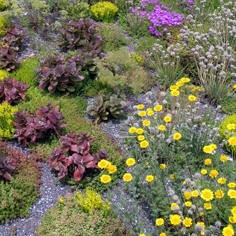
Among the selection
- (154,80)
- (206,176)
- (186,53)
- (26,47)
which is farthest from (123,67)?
(206,176)

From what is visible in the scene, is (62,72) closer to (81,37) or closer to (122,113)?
(122,113)

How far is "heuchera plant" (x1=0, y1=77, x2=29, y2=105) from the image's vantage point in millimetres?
5916

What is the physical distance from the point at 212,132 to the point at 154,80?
77.5 inches

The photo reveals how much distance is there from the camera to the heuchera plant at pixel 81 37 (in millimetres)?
6994

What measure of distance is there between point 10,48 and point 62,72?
1.38 m

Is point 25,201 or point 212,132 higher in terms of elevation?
point 212,132

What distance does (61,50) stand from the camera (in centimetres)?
734

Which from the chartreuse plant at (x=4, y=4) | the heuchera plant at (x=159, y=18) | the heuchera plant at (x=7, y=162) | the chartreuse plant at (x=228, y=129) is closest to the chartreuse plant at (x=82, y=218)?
the heuchera plant at (x=7, y=162)

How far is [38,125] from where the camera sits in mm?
5227

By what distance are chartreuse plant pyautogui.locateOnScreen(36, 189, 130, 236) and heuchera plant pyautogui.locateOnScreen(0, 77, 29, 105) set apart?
2076 mm

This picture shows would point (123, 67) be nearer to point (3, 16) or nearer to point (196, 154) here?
point (196, 154)

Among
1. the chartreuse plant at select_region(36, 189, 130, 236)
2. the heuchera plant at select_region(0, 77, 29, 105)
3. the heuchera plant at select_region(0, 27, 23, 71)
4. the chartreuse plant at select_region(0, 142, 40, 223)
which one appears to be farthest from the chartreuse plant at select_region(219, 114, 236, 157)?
the heuchera plant at select_region(0, 27, 23, 71)

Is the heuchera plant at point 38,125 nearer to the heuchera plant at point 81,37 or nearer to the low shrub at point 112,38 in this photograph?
the heuchera plant at point 81,37

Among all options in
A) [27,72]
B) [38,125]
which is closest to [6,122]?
[38,125]
